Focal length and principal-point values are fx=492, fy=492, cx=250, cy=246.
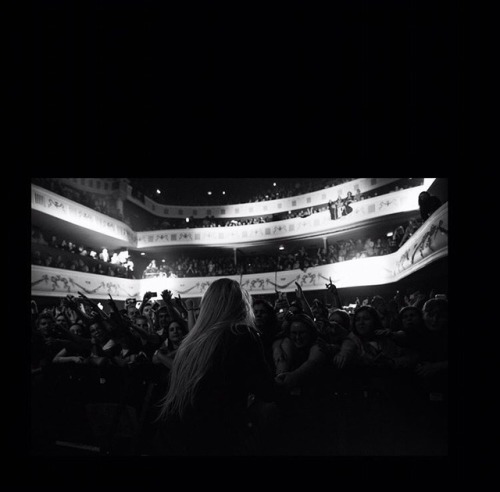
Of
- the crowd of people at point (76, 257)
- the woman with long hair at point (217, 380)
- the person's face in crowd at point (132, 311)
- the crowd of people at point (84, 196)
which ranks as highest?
the crowd of people at point (84, 196)

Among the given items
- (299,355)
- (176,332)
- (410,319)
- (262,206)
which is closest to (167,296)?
(176,332)

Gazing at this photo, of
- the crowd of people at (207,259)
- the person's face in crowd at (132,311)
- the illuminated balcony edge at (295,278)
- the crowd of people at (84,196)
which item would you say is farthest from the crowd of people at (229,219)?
the person's face in crowd at (132,311)

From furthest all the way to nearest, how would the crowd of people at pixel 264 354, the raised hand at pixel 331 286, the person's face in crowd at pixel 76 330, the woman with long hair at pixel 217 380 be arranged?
the person's face in crowd at pixel 76 330, the raised hand at pixel 331 286, the crowd of people at pixel 264 354, the woman with long hair at pixel 217 380

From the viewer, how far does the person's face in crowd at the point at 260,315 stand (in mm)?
4157

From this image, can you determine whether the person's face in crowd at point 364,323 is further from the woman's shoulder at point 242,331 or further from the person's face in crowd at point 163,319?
the person's face in crowd at point 163,319

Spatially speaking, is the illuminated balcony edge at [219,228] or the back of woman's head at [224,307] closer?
the back of woman's head at [224,307]

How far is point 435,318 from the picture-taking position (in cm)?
424

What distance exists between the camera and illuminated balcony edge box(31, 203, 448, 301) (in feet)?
13.7

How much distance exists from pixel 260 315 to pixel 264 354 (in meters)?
0.33

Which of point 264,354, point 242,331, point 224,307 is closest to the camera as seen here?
point 242,331

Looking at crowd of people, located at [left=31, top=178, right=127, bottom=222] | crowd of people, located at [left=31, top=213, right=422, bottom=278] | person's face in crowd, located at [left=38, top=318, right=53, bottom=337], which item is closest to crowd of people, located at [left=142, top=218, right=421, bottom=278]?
crowd of people, located at [left=31, top=213, right=422, bottom=278]

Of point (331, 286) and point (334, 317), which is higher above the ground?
point (331, 286)

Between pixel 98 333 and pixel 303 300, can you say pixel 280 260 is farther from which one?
pixel 98 333

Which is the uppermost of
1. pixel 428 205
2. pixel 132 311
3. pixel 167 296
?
pixel 428 205
